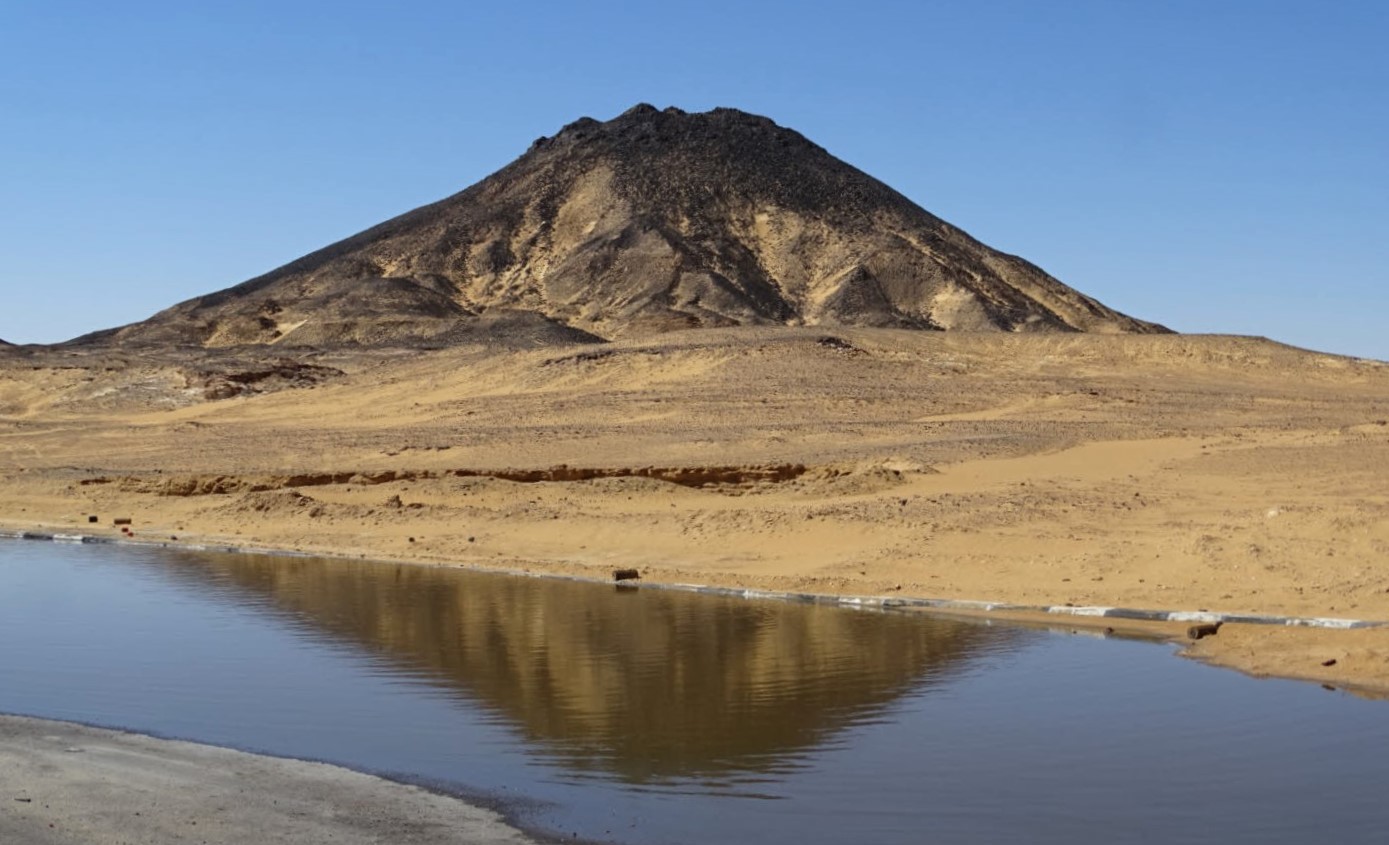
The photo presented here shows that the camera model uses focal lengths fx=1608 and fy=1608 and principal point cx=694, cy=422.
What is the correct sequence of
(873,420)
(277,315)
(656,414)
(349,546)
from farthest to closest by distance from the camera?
(277,315) < (656,414) < (873,420) < (349,546)

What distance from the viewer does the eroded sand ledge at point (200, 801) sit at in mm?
9484

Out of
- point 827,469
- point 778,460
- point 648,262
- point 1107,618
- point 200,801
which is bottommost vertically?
point 200,801

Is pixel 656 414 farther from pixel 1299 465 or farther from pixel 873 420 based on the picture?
pixel 1299 465

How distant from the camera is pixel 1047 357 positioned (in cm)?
5366

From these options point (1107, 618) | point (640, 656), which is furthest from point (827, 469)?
point (640, 656)

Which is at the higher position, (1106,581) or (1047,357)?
(1047,357)

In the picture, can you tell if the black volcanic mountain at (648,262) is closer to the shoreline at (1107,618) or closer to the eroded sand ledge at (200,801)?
the shoreline at (1107,618)

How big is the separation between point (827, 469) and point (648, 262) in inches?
3419

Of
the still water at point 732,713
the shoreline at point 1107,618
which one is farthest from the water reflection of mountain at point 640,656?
the shoreline at point 1107,618

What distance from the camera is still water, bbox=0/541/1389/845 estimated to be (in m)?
10.6

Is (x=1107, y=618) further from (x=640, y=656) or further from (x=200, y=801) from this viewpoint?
(x=200, y=801)

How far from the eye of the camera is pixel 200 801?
1021cm

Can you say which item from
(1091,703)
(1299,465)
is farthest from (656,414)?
(1091,703)

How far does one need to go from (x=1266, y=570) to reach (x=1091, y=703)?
672cm
